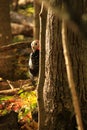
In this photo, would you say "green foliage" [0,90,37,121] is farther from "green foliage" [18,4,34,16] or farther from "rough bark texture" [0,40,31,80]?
"green foliage" [18,4,34,16]

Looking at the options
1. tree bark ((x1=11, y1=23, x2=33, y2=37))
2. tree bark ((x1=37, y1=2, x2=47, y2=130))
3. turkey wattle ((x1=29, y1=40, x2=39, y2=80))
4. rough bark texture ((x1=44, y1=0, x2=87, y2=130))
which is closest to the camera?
tree bark ((x1=37, y1=2, x2=47, y2=130))

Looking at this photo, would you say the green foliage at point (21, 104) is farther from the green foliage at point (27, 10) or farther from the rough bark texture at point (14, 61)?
the green foliage at point (27, 10)

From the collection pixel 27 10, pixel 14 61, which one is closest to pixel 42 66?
pixel 14 61

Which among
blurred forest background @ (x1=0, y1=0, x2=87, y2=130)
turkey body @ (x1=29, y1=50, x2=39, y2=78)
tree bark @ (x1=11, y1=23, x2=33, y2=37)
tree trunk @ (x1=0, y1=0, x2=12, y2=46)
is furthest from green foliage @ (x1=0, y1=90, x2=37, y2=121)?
tree bark @ (x1=11, y1=23, x2=33, y2=37)

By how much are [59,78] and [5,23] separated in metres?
5.63

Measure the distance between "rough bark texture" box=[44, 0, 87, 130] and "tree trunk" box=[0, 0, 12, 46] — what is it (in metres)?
5.26

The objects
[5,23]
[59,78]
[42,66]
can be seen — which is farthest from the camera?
[5,23]

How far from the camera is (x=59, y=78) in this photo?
459cm

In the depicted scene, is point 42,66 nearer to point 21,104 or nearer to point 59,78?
point 59,78

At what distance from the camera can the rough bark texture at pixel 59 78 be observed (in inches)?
170

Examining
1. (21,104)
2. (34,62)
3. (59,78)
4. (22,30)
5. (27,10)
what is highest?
(59,78)

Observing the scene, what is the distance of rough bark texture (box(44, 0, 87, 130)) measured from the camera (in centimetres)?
432

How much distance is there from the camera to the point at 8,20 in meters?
9.76

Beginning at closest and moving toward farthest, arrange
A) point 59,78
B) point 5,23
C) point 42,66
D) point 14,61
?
point 42,66 → point 59,78 → point 14,61 → point 5,23
